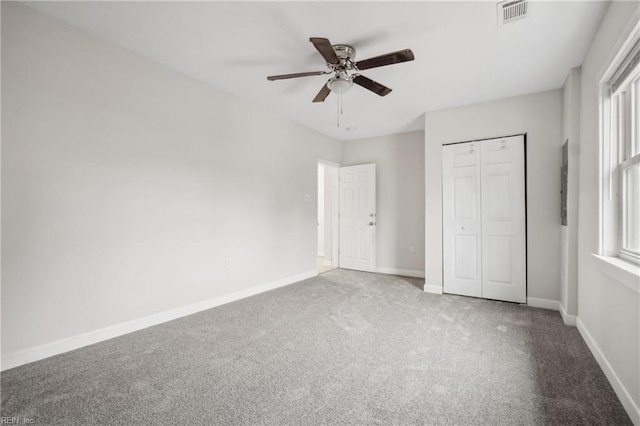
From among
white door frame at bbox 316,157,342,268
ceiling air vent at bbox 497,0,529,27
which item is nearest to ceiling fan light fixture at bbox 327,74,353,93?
ceiling air vent at bbox 497,0,529,27

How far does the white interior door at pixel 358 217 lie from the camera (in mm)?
5531

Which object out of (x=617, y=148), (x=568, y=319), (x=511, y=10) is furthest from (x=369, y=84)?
(x=568, y=319)

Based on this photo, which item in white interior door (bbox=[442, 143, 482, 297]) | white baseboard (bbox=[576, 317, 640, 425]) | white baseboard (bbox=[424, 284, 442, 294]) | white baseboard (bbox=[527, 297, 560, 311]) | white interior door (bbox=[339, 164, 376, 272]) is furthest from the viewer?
white interior door (bbox=[339, 164, 376, 272])

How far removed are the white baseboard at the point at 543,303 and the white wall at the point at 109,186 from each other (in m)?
3.54

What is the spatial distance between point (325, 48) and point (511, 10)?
139cm

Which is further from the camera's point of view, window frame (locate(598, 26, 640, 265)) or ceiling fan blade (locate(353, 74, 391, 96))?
ceiling fan blade (locate(353, 74, 391, 96))

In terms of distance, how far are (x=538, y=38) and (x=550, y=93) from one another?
1357mm

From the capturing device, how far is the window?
6.11ft

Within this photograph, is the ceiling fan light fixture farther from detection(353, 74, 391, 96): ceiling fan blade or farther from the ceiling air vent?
the ceiling air vent

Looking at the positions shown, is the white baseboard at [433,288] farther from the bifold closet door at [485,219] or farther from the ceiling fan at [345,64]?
the ceiling fan at [345,64]

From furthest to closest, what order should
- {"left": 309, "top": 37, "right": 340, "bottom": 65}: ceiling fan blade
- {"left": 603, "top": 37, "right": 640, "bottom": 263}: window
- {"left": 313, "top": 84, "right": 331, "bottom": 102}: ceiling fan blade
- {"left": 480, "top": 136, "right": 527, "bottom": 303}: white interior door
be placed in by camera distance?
1. {"left": 480, "top": 136, "right": 527, "bottom": 303}: white interior door
2. {"left": 313, "top": 84, "right": 331, "bottom": 102}: ceiling fan blade
3. {"left": 309, "top": 37, "right": 340, "bottom": 65}: ceiling fan blade
4. {"left": 603, "top": 37, "right": 640, "bottom": 263}: window

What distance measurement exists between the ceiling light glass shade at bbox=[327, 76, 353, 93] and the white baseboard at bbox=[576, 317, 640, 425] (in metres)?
2.86

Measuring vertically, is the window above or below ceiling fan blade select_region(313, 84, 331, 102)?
below

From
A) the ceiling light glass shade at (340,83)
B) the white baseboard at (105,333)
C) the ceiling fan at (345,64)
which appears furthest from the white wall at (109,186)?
the ceiling light glass shade at (340,83)
